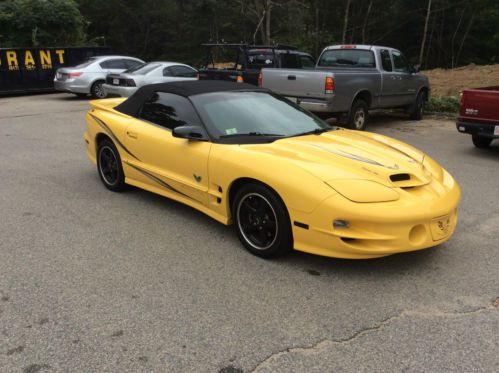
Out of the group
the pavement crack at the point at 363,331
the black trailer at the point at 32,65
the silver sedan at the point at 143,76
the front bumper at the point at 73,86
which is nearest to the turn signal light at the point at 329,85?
the silver sedan at the point at 143,76

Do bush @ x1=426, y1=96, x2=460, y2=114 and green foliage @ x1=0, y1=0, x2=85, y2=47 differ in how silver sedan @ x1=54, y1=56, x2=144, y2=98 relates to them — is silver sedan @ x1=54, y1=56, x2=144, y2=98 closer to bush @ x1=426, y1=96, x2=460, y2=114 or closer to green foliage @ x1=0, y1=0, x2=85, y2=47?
green foliage @ x1=0, y1=0, x2=85, y2=47

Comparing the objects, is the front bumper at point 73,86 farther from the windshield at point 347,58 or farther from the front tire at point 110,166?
the front tire at point 110,166

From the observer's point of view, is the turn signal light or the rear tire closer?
the turn signal light

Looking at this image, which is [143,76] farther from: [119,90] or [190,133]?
[190,133]

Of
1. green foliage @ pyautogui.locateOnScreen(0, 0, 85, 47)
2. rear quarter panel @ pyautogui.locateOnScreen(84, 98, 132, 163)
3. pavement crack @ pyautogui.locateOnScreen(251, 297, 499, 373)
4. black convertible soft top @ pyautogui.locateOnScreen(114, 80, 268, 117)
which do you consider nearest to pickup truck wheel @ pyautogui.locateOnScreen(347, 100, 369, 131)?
black convertible soft top @ pyautogui.locateOnScreen(114, 80, 268, 117)

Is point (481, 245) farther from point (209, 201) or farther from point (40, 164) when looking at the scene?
point (40, 164)

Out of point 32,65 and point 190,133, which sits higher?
point 190,133

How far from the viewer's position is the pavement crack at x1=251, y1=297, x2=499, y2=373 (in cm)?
274

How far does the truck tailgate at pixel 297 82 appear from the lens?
948cm

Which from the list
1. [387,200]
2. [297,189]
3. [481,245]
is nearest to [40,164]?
[297,189]

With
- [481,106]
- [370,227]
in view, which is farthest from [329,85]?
[370,227]

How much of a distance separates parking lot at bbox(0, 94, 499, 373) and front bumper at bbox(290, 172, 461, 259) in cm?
26

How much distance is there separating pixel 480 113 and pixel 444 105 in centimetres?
571

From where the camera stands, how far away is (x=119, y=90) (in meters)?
13.4
